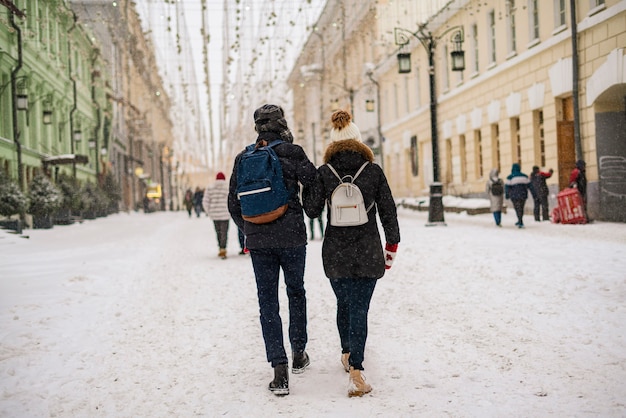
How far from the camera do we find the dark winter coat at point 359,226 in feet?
14.5

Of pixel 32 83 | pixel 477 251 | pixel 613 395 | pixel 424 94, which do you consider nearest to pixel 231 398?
pixel 613 395

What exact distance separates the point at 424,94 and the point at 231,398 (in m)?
30.0

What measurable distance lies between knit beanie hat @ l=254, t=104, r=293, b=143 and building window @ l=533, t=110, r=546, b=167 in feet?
60.2

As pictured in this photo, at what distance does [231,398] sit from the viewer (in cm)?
436

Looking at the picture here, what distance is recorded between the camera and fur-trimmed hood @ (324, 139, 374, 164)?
176 inches

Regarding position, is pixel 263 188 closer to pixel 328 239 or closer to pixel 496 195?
pixel 328 239

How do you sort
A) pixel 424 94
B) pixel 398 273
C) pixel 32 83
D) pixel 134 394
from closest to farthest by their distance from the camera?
pixel 134 394 < pixel 398 273 < pixel 32 83 < pixel 424 94

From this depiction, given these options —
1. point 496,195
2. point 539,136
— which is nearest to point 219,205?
point 496,195

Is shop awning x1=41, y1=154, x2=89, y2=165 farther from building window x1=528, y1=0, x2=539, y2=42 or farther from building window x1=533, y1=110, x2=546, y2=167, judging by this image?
building window x1=528, y1=0, x2=539, y2=42

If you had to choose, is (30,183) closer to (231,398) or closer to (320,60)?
(231,398)

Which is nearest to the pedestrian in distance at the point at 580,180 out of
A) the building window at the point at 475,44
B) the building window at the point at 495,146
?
the building window at the point at 495,146

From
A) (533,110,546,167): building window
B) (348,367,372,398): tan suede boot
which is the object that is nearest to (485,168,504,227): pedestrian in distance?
(533,110,546,167): building window

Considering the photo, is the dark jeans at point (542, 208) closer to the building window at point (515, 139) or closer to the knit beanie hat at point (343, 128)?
the building window at point (515, 139)

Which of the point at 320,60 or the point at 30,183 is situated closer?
the point at 30,183
